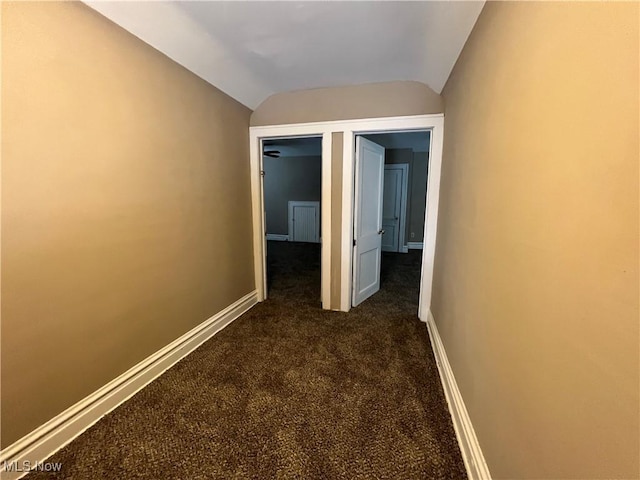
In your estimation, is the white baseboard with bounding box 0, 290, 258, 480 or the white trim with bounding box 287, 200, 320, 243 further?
the white trim with bounding box 287, 200, 320, 243

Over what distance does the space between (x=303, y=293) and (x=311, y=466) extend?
228 centimetres

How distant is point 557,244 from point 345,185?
6.97ft

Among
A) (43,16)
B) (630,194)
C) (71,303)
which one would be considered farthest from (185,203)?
(630,194)

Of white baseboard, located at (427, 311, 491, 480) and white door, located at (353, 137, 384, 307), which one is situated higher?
white door, located at (353, 137, 384, 307)

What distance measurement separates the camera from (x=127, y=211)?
1660 millimetres

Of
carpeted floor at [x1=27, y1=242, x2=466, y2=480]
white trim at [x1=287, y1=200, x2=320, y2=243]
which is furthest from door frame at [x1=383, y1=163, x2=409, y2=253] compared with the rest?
carpeted floor at [x1=27, y1=242, x2=466, y2=480]

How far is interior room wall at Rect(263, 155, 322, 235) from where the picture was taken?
6828 millimetres

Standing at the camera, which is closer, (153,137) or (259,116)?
(153,137)

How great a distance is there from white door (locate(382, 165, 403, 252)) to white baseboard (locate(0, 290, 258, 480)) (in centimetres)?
461

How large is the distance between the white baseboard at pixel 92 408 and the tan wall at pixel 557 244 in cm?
199

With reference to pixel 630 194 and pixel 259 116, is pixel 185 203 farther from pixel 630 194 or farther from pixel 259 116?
pixel 630 194

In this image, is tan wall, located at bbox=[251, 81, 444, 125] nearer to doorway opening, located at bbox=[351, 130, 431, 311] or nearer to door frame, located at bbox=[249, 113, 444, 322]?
door frame, located at bbox=[249, 113, 444, 322]

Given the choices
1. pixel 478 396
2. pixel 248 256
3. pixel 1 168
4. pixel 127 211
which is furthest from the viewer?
pixel 248 256

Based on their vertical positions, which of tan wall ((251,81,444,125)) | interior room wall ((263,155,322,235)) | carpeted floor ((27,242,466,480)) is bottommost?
carpeted floor ((27,242,466,480))
